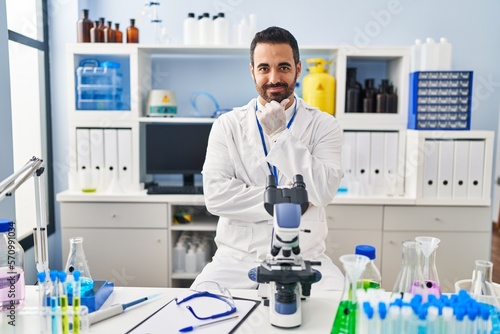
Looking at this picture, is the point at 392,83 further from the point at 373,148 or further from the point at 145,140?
the point at 145,140

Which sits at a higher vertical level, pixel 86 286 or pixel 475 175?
pixel 475 175

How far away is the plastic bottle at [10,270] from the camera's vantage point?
122cm

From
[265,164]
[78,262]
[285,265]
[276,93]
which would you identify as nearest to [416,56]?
[276,93]

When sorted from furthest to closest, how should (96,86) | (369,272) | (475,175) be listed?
(96,86)
(475,175)
(369,272)

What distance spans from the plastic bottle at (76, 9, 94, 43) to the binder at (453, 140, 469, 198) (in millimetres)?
2353

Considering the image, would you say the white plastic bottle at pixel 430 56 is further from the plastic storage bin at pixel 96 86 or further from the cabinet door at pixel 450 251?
the plastic storage bin at pixel 96 86

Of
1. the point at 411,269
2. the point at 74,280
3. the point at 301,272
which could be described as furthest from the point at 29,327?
the point at 411,269

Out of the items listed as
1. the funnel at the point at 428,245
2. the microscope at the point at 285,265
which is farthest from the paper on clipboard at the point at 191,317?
the funnel at the point at 428,245

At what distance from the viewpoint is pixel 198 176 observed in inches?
128

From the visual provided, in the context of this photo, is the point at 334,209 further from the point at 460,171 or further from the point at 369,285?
the point at 369,285

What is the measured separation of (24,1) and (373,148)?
242cm

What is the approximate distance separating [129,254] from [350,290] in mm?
2095

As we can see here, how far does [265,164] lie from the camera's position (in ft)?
6.27

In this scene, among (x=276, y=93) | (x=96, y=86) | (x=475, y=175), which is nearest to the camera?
(x=276, y=93)
